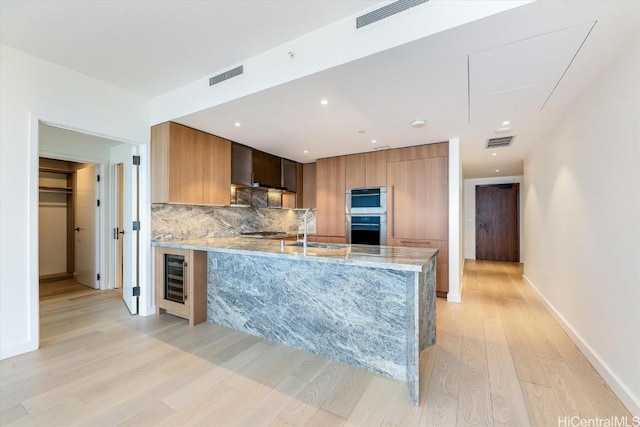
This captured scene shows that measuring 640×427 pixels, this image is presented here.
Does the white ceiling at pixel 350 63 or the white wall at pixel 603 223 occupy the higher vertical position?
the white ceiling at pixel 350 63

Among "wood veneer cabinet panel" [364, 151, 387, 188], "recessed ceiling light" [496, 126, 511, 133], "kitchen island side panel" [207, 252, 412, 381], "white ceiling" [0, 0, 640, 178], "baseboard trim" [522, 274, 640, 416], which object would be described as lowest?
"baseboard trim" [522, 274, 640, 416]

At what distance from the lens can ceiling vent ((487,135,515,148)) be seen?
387 cm

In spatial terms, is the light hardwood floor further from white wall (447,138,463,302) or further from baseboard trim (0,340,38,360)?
white wall (447,138,463,302)

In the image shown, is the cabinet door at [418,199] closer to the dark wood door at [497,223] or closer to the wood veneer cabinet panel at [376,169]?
the wood veneer cabinet panel at [376,169]

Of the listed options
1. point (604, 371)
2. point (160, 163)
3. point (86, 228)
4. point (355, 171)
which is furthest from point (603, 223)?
point (86, 228)

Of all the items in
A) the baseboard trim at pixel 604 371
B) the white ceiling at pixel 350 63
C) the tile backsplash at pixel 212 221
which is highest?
the white ceiling at pixel 350 63

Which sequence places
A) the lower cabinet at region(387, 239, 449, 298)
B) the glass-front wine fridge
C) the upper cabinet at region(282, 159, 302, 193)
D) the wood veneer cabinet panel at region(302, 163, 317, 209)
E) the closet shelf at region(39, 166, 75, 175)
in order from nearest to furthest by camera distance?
the glass-front wine fridge → the lower cabinet at region(387, 239, 449, 298) → the closet shelf at region(39, 166, 75, 175) → the upper cabinet at region(282, 159, 302, 193) → the wood veneer cabinet panel at region(302, 163, 317, 209)

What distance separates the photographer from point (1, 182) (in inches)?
91.0

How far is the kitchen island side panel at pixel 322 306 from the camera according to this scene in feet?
6.78

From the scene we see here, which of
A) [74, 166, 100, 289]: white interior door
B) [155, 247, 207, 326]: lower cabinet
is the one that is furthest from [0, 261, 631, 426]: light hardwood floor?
[74, 166, 100, 289]: white interior door

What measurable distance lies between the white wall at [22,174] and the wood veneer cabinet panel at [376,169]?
A: 383 centimetres

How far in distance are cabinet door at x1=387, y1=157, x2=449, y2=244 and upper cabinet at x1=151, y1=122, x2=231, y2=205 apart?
8.65ft

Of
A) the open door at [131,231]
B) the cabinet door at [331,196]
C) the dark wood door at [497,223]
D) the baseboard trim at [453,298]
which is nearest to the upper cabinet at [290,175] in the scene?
the cabinet door at [331,196]

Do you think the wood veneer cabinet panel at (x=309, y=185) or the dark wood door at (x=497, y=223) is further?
the dark wood door at (x=497, y=223)
